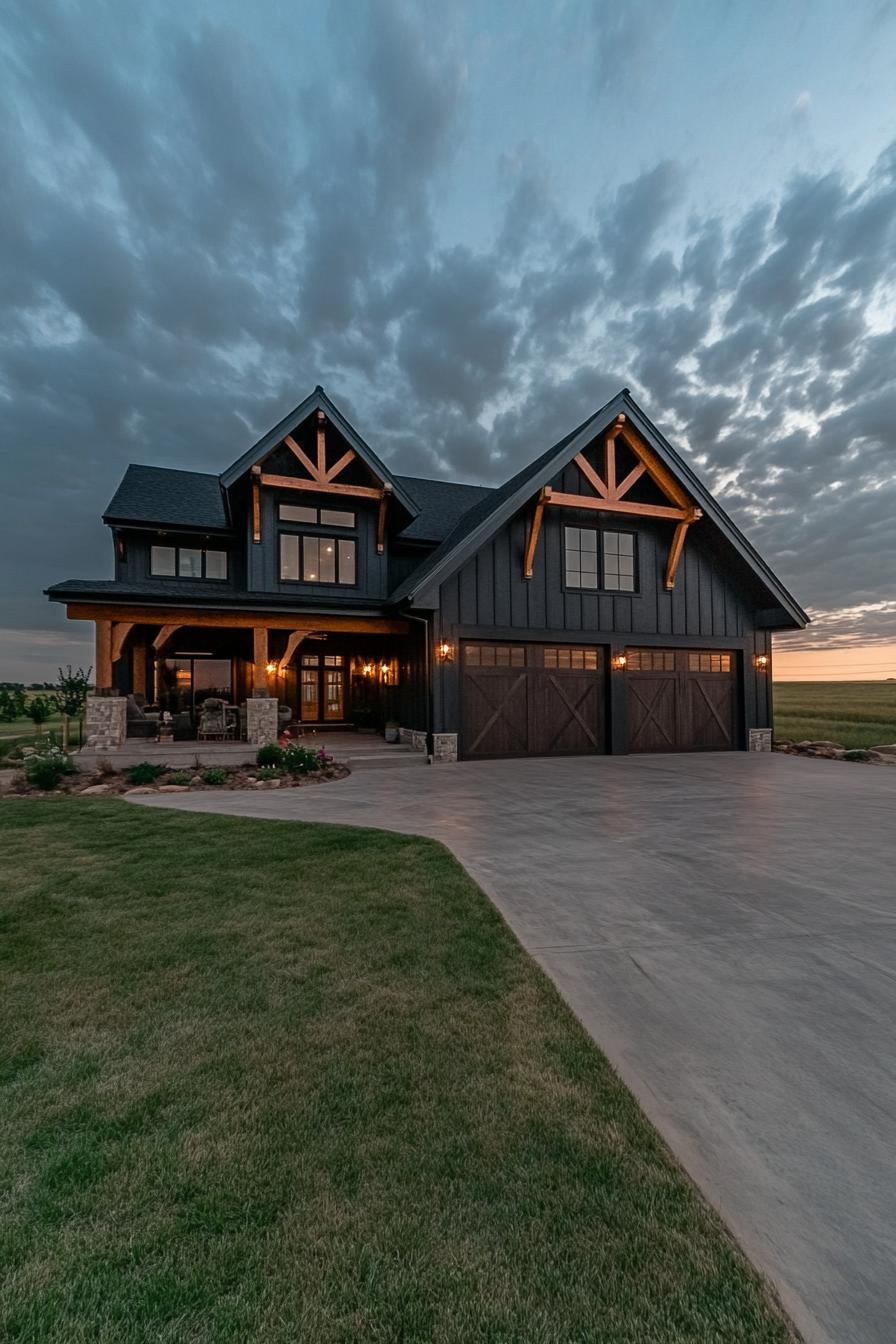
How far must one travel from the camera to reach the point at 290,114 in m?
15.4

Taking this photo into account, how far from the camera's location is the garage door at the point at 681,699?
14.6 metres

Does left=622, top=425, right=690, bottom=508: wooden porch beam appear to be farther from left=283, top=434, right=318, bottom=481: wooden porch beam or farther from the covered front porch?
left=283, top=434, right=318, bottom=481: wooden porch beam

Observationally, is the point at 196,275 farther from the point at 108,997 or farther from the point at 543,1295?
the point at 543,1295

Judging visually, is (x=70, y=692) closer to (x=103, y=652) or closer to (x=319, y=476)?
(x=103, y=652)

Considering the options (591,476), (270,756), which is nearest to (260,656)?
(270,756)

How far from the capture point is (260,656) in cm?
1236

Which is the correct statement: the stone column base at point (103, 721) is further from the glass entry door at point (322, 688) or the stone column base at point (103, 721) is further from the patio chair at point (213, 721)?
the glass entry door at point (322, 688)

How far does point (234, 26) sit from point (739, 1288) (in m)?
21.5

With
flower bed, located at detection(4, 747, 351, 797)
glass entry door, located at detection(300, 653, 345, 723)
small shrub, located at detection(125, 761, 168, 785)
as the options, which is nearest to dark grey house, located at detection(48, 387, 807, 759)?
flower bed, located at detection(4, 747, 351, 797)

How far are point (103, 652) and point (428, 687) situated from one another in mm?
7030

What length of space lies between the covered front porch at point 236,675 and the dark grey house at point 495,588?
0.09m

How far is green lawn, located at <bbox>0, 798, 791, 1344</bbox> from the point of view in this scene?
4.50 feet

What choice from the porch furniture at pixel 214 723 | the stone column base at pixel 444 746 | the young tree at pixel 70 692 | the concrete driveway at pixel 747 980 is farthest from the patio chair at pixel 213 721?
the concrete driveway at pixel 747 980

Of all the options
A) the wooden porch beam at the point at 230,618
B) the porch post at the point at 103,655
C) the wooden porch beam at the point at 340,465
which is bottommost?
the porch post at the point at 103,655
